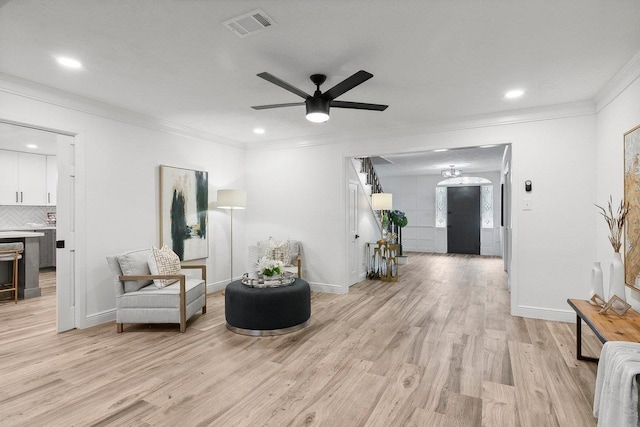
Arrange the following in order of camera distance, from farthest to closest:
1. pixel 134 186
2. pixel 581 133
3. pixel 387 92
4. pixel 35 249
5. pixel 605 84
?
pixel 35 249
pixel 134 186
pixel 581 133
pixel 387 92
pixel 605 84

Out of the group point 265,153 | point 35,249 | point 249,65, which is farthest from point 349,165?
point 35,249

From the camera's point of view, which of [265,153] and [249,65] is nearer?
[249,65]

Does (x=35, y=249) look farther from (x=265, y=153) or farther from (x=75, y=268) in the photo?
(x=265, y=153)

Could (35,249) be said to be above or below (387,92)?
below

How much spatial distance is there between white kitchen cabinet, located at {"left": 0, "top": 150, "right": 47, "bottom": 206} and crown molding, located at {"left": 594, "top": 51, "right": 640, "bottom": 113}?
9994 mm

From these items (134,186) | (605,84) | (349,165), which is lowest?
(134,186)

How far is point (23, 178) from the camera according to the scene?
729cm

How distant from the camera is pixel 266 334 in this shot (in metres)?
3.66

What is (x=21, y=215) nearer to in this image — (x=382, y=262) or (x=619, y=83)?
(x=382, y=262)

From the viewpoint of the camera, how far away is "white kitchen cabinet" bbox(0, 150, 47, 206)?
7043 millimetres

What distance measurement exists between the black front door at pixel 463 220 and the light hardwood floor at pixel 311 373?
6.73 meters

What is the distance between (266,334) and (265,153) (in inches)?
140

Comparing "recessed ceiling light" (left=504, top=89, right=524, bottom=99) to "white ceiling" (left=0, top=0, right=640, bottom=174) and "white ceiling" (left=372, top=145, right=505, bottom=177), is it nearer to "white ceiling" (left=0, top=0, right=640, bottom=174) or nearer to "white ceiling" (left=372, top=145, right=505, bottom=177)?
"white ceiling" (left=0, top=0, right=640, bottom=174)

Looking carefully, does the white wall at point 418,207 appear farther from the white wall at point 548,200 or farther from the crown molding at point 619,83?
the crown molding at point 619,83
